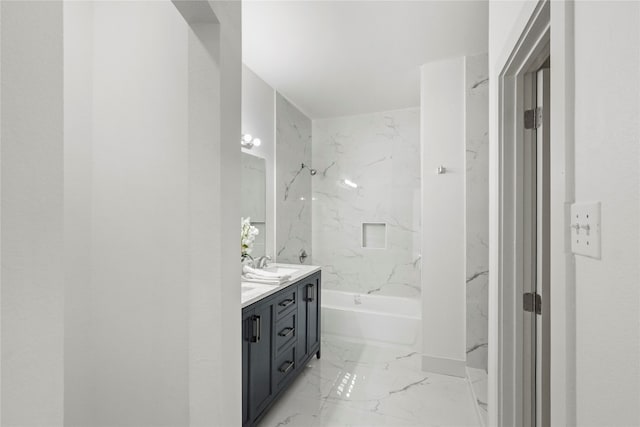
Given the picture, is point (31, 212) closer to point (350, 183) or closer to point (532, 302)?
point (532, 302)

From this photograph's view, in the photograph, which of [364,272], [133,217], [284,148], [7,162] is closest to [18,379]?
[7,162]

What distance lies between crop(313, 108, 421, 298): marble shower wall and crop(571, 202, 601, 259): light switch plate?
336 cm

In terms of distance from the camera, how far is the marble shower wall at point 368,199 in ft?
13.3

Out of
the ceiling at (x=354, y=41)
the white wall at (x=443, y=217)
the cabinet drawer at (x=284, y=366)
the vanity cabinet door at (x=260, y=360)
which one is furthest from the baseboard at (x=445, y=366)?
the ceiling at (x=354, y=41)

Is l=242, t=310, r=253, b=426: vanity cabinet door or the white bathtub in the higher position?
l=242, t=310, r=253, b=426: vanity cabinet door

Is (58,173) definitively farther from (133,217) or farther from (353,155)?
(353,155)

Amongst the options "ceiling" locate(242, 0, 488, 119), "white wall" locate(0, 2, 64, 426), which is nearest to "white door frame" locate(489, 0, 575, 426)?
"ceiling" locate(242, 0, 488, 119)

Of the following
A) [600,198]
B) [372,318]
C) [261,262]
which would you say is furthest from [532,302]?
[372,318]

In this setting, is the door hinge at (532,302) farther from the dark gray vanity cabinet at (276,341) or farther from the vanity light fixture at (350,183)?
the vanity light fixture at (350,183)

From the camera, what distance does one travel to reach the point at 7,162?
49cm

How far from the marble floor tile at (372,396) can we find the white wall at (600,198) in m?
1.70

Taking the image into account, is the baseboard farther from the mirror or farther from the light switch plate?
the light switch plate

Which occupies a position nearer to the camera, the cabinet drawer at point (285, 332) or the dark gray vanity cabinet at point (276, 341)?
the dark gray vanity cabinet at point (276, 341)

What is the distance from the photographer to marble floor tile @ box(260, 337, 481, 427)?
85.1 inches
